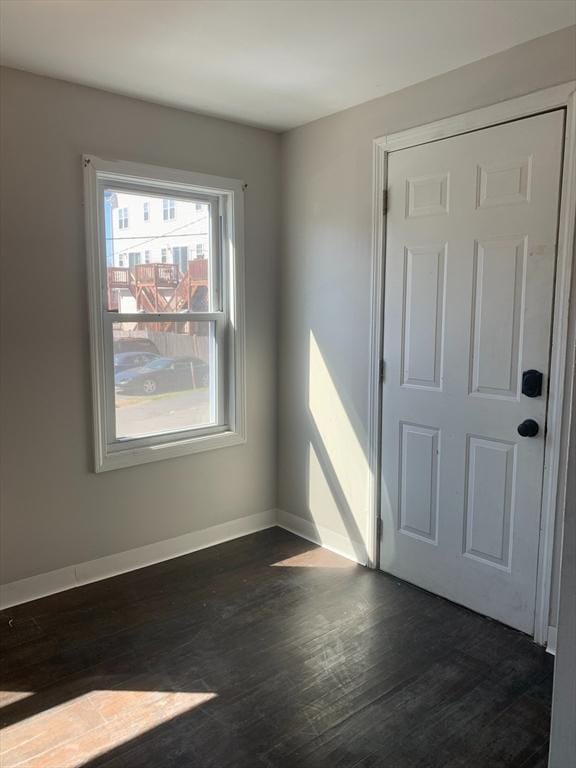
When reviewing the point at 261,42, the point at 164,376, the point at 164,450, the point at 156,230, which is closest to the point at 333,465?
the point at 164,450

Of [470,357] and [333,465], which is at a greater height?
[470,357]

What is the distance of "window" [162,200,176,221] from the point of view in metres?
3.17

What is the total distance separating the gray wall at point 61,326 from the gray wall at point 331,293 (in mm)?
468

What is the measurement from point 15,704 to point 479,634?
1896 millimetres

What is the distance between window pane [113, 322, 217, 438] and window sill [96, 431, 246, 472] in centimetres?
10

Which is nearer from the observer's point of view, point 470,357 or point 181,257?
point 470,357

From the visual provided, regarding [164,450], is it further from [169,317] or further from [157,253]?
[157,253]

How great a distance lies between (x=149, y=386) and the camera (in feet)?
10.4

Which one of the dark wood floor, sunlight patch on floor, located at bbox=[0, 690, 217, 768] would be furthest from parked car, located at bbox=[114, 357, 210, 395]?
sunlight patch on floor, located at bbox=[0, 690, 217, 768]

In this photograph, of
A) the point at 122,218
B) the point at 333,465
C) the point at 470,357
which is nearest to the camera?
the point at 470,357

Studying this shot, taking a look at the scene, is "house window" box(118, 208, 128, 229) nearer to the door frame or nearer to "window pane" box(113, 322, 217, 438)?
"window pane" box(113, 322, 217, 438)

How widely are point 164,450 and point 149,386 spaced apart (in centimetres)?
37

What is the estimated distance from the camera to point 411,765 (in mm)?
1804

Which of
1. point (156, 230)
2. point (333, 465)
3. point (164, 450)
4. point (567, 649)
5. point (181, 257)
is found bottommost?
point (333, 465)
